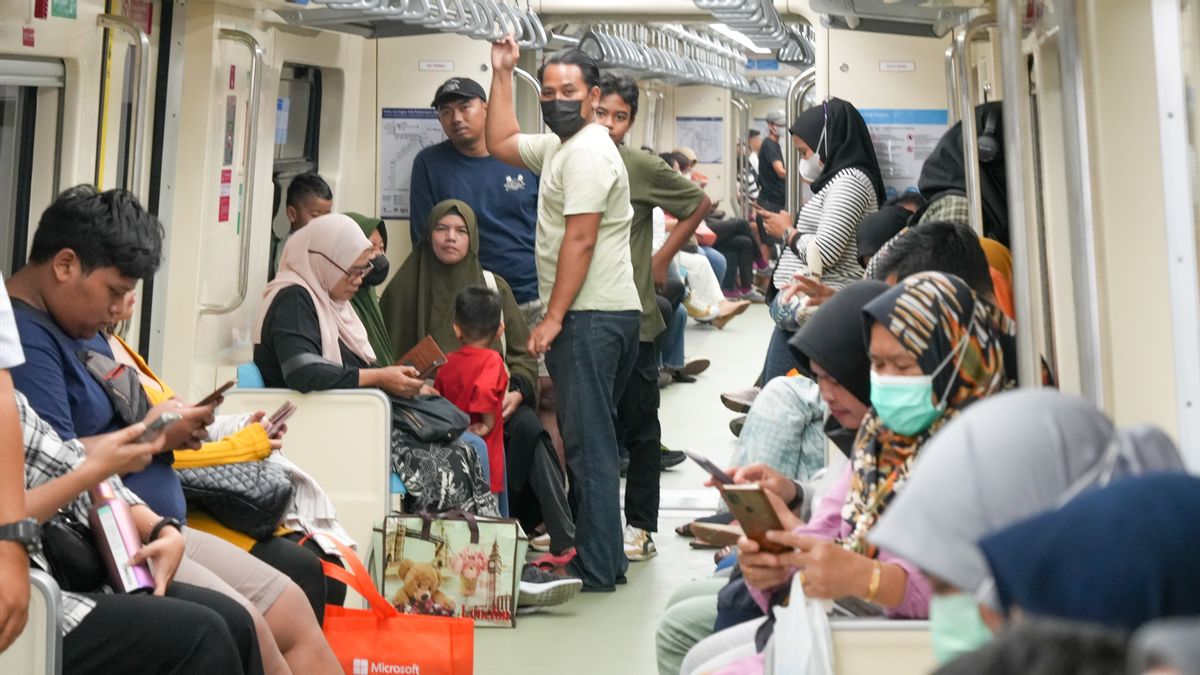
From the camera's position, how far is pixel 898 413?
298 centimetres

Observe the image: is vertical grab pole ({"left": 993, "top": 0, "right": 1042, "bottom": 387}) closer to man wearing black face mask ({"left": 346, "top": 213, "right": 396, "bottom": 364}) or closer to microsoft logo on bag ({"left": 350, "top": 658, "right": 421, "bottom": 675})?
microsoft logo on bag ({"left": 350, "top": 658, "right": 421, "bottom": 675})

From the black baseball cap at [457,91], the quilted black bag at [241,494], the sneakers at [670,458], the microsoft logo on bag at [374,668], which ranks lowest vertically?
the microsoft logo on bag at [374,668]

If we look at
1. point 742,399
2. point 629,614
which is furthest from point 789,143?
point 629,614

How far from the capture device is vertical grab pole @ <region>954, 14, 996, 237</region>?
429 centimetres

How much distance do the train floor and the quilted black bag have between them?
95 cm

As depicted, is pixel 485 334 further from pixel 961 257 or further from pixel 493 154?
pixel 961 257

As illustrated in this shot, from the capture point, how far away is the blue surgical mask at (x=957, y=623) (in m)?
1.98

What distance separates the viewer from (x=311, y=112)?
6.98 m

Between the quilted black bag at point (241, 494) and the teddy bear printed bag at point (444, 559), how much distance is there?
981 millimetres

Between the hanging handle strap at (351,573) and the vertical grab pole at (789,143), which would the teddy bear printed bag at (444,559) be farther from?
the vertical grab pole at (789,143)

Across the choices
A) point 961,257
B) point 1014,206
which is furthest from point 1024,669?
point 961,257

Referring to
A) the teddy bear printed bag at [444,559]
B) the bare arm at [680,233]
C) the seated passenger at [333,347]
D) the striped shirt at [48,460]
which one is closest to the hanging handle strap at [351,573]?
the teddy bear printed bag at [444,559]

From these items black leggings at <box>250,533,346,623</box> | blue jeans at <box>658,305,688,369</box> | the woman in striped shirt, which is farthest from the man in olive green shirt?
blue jeans at <box>658,305,688,369</box>

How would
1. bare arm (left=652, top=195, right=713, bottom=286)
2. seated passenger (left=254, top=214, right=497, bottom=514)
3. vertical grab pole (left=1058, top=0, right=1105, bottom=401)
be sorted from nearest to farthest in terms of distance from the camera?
vertical grab pole (left=1058, top=0, right=1105, bottom=401), seated passenger (left=254, top=214, right=497, bottom=514), bare arm (left=652, top=195, right=713, bottom=286)
